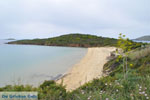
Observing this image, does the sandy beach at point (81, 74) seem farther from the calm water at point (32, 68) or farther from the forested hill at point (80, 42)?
the forested hill at point (80, 42)

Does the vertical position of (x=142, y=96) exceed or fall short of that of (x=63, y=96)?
it exceeds it

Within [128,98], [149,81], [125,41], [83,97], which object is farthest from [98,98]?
[125,41]

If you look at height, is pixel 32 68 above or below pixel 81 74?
below

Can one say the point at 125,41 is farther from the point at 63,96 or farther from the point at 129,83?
the point at 63,96

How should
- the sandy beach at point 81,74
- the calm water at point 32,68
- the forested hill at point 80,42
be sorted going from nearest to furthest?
the sandy beach at point 81,74 < the calm water at point 32,68 < the forested hill at point 80,42

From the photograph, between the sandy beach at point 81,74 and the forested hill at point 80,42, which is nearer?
the sandy beach at point 81,74

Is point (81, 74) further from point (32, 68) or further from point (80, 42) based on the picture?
point (80, 42)

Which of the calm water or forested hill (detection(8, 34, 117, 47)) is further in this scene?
forested hill (detection(8, 34, 117, 47))

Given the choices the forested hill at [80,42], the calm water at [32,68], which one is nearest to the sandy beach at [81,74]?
the calm water at [32,68]

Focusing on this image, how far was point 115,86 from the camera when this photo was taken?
253 centimetres

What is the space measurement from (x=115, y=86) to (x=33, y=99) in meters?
1.84

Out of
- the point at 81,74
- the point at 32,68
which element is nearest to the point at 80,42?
the point at 32,68

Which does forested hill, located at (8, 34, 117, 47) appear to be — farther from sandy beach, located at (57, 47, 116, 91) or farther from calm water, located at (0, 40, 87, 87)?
sandy beach, located at (57, 47, 116, 91)

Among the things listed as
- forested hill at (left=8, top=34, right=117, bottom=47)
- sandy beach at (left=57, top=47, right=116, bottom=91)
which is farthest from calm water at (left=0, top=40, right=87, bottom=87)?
forested hill at (left=8, top=34, right=117, bottom=47)
